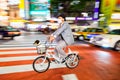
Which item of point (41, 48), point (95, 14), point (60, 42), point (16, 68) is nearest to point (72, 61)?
point (60, 42)

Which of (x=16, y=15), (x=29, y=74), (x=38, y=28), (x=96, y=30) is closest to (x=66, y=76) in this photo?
(x=29, y=74)

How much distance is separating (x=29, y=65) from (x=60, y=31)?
1884 millimetres

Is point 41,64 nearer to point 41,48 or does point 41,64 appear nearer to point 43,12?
point 41,48

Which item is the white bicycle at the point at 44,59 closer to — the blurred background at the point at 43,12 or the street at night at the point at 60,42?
the street at night at the point at 60,42

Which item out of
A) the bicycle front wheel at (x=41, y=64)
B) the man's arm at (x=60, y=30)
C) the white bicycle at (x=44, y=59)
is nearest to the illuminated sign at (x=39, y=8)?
the white bicycle at (x=44, y=59)

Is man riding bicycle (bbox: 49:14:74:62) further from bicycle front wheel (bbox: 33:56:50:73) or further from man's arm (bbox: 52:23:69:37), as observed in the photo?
bicycle front wheel (bbox: 33:56:50:73)

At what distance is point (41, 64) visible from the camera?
5.41m

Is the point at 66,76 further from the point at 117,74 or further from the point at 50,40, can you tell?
the point at 117,74

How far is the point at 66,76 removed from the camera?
5316 mm

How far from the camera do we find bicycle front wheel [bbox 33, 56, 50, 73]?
532cm

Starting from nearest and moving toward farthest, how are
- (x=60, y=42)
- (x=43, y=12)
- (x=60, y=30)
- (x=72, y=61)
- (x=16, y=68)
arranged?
(x=60, y=30), (x=60, y=42), (x=16, y=68), (x=72, y=61), (x=43, y=12)

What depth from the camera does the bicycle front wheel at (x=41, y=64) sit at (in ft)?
17.4

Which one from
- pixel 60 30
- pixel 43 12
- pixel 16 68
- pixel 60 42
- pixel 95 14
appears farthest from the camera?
pixel 95 14

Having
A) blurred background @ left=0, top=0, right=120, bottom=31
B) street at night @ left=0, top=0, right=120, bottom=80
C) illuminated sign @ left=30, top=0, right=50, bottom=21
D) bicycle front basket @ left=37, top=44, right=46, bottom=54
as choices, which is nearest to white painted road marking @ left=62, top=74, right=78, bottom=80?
street at night @ left=0, top=0, right=120, bottom=80
